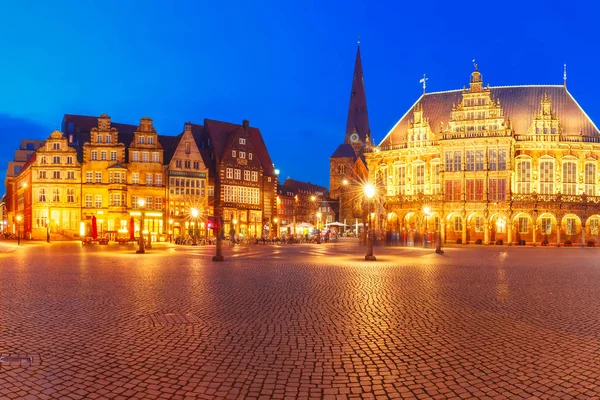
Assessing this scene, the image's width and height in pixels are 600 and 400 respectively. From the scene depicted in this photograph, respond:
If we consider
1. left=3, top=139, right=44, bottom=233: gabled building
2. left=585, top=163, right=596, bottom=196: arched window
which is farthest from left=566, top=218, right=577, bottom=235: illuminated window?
left=3, top=139, right=44, bottom=233: gabled building

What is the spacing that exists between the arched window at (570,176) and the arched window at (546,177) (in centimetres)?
138

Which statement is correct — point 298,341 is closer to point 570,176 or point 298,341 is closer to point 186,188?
point 186,188

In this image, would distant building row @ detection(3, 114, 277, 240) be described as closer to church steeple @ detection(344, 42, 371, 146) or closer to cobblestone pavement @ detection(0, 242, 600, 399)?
cobblestone pavement @ detection(0, 242, 600, 399)

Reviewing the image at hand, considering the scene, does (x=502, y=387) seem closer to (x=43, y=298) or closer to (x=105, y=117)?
(x=43, y=298)

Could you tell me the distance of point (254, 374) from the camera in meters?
5.91

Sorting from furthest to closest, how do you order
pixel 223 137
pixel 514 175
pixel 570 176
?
pixel 223 137
pixel 514 175
pixel 570 176

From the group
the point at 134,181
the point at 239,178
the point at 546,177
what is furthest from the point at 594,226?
the point at 134,181

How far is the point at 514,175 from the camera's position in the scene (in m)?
52.9

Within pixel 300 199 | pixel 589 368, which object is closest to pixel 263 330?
pixel 589 368

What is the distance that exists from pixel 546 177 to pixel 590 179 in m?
4.79

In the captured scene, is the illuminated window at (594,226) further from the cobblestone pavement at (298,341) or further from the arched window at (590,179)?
the cobblestone pavement at (298,341)

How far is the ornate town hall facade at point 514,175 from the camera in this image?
51.7 metres

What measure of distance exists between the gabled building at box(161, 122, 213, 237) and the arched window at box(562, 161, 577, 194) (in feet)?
133

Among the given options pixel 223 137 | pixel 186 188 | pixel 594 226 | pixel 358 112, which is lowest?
pixel 594 226
